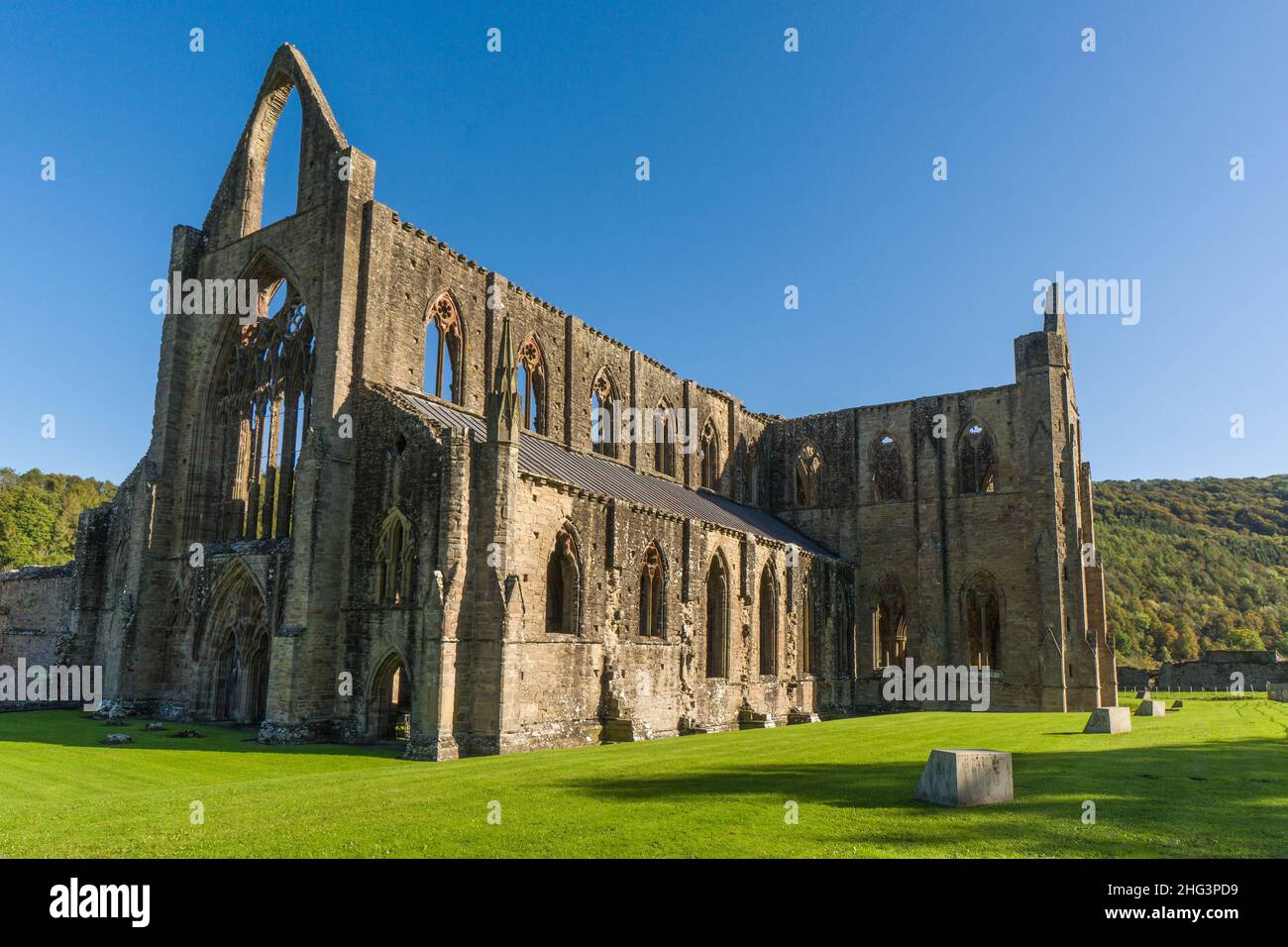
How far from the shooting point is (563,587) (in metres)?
23.4

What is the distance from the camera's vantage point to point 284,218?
2652 cm

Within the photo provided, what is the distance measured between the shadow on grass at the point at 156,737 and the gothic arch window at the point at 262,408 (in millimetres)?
5564

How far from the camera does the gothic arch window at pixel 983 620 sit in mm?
37406

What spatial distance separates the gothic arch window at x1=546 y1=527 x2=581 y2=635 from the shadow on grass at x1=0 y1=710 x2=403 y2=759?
16.1ft

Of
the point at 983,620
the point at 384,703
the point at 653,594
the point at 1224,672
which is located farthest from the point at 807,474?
the point at 1224,672

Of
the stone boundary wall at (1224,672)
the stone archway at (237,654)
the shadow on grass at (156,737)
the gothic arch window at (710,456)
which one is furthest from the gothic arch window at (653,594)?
the stone boundary wall at (1224,672)

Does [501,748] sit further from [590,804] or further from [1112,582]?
[1112,582]

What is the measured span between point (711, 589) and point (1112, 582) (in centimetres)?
8191

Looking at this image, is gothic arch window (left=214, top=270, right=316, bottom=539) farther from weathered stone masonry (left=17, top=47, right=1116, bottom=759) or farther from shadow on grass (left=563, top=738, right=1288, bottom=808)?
shadow on grass (left=563, top=738, right=1288, bottom=808)

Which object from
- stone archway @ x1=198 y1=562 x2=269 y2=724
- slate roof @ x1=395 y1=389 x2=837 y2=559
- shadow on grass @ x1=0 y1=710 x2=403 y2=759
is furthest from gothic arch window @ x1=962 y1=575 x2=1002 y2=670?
stone archway @ x1=198 y1=562 x2=269 y2=724

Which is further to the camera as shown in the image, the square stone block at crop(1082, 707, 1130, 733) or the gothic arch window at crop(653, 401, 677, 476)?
the gothic arch window at crop(653, 401, 677, 476)

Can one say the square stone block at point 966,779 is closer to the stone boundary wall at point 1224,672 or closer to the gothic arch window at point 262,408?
the gothic arch window at point 262,408

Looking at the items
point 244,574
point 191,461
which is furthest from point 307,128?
point 244,574

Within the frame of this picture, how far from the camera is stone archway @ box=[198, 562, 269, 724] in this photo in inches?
996
